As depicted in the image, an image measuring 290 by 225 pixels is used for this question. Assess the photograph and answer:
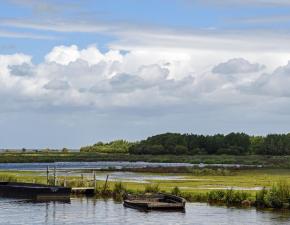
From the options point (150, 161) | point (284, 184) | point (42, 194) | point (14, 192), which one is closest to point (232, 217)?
point (284, 184)

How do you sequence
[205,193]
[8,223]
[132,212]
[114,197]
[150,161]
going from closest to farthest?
[8,223] → [132,212] → [205,193] → [114,197] → [150,161]

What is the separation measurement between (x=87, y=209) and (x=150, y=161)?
423ft

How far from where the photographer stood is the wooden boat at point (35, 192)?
66.2 metres

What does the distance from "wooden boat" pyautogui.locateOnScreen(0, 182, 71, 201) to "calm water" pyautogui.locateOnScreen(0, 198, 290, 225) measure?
18.0 feet

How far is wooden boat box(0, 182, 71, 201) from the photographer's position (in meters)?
66.2

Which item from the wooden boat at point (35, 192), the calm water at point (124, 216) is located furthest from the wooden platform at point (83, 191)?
the calm water at point (124, 216)

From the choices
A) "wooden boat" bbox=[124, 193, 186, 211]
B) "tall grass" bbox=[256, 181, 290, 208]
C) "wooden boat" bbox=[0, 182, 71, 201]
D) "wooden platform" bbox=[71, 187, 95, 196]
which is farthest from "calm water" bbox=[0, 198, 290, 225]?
"wooden platform" bbox=[71, 187, 95, 196]

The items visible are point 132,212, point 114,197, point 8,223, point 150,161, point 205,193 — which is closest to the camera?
point 8,223

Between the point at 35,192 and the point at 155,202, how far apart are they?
51.3 feet

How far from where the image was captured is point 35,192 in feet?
224

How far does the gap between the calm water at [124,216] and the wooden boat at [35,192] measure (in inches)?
216

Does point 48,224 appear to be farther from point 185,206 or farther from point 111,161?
point 111,161

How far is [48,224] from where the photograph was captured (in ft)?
158

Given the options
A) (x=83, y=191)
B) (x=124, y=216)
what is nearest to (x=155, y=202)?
(x=124, y=216)
